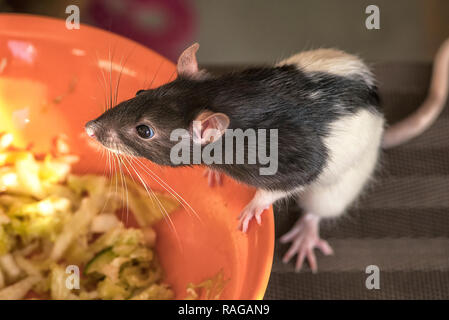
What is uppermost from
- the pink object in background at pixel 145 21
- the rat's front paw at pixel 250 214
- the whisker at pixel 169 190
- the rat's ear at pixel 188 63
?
the pink object in background at pixel 145 21

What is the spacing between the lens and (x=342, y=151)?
96 cm

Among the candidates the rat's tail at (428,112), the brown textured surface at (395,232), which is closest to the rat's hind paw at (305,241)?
the brown textured surface at (395,232)

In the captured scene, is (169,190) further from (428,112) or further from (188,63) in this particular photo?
(428,112)

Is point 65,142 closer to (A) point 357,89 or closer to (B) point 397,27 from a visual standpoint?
(A) point 357,89

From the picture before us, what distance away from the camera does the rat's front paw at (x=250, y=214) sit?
90 cm

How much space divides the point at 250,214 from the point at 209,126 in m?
0.19

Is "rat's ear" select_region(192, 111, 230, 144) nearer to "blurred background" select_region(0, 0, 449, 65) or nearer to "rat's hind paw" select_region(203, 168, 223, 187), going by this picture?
"rat's hind paw" select_region(203, 168, 223, 187)

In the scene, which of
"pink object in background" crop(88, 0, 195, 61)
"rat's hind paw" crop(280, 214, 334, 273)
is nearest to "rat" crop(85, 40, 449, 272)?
"rat's hind paw" crop(280, 214, 334, 273)

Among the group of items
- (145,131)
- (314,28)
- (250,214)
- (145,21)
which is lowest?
(250,214)

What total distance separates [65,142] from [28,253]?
24 cm

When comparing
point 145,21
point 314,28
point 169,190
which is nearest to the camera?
point 169,190

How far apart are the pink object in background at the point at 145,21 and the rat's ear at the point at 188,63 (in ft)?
2.36

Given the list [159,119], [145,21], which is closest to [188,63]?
[159,119]

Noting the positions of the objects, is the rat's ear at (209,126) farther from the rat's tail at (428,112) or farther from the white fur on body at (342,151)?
the rat's tail at (428,112)
